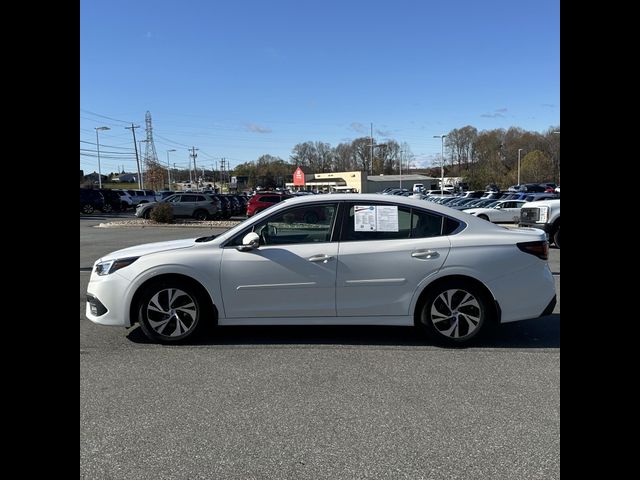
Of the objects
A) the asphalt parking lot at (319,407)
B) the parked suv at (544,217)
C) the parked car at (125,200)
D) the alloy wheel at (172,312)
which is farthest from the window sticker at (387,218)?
the parked car at (125,200)

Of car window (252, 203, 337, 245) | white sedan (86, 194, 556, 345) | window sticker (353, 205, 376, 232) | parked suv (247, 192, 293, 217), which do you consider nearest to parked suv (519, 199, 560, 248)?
white sedan (86, 194, 556, 345)

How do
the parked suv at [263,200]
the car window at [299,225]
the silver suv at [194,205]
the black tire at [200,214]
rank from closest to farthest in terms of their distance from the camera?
1. the car window at [299,225]
2. the silver suv at [194,205]
3. the black tire at [200,214]
4. the parked suv at [263,200]

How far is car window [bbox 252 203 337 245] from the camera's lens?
18.0 feet

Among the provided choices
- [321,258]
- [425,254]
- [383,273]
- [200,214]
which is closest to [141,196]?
[200,214]

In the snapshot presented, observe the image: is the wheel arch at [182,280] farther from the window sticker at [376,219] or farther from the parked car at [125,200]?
the parked car at [125,200]

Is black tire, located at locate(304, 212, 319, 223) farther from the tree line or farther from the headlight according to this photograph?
the tree line

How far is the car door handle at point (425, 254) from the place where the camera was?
5266 mm

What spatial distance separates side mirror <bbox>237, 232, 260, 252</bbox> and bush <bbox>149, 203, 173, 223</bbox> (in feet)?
79.2

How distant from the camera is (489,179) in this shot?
290 ft

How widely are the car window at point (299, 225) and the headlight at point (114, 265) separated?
4.41ft

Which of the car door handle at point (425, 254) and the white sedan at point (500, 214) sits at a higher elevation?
the white sedan at point (500, 214)

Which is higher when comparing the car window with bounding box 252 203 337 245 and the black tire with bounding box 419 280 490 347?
the car window with bounding box 252 203 337 245

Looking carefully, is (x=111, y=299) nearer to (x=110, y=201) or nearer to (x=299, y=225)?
(x=299, y=225)
